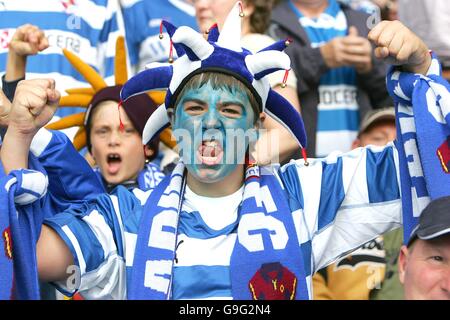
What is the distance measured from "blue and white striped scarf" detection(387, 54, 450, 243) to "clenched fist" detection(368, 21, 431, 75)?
88mm

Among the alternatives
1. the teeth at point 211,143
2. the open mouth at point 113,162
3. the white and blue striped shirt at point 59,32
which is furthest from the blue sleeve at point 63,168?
the white and blue striped shirt at point 59,32

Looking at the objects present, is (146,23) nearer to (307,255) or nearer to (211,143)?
(211,143)

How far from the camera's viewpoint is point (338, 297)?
4.49 meters

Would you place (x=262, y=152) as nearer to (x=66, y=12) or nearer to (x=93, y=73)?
(x=93, y=73)

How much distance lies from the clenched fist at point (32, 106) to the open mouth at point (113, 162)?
1113 mm

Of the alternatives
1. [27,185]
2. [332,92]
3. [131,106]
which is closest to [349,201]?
[27,185]

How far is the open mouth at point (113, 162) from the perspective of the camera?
4.49m

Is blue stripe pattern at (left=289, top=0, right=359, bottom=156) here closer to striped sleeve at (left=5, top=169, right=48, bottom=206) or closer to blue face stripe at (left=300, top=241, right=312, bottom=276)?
blue face stripe at (left=300, top=241, right=312, bottom=276)

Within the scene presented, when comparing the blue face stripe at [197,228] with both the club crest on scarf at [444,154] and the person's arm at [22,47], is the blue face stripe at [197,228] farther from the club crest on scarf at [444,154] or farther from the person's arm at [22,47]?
the person's arm at [22,47]

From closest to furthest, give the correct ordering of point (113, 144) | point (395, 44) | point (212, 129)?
1. point (395, 44)
2. point (212, 129)
3. point (113, 144)

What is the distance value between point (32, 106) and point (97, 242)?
0.49m

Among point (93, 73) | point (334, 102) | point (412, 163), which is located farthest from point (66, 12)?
point (412, 163)

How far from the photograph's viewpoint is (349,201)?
3648 millimetres
